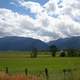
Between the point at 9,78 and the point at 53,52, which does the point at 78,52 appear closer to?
the point at 53,52

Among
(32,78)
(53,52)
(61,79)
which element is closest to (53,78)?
(61,79)

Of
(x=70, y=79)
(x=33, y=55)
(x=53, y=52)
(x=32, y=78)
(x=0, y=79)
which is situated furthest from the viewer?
(x=53, y=52)

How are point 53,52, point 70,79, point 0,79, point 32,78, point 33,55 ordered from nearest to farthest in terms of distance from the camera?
1. point 0,79
2. point 32,78
3. point 70,79
4. point 33,55
5. point 53,52

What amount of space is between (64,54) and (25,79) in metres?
128

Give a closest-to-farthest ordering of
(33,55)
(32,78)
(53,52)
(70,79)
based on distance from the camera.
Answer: (32,78) < (70,79) < (33,55) < (53,52)

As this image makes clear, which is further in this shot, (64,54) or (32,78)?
(64,54)

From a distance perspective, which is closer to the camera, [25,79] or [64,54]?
[25,79]

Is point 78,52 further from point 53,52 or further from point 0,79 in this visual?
point 0,79

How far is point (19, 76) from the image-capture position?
20.3 m

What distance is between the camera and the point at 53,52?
159000 mm

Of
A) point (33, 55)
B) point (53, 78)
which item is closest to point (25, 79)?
point (53, 78)

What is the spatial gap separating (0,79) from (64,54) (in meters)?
129

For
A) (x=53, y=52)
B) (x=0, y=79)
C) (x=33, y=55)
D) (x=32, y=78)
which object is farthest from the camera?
(x=53, y=52)

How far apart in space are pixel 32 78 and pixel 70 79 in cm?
905
